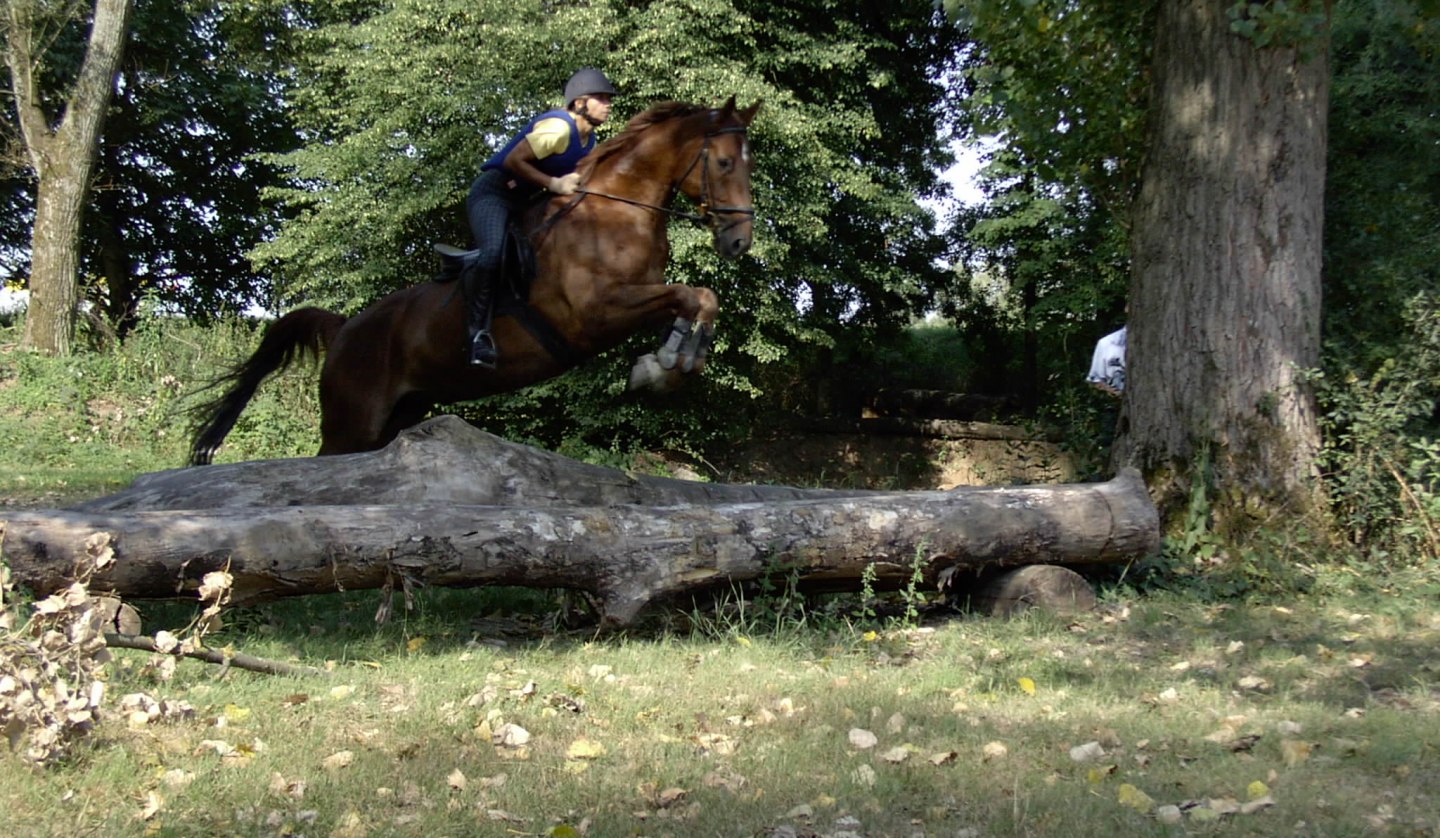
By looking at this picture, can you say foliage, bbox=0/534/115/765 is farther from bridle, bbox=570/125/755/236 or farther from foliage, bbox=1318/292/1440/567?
foliage, bbox=1318/292/1440/567

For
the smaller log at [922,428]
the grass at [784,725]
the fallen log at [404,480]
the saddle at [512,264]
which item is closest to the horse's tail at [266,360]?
the saddle at [512,264]

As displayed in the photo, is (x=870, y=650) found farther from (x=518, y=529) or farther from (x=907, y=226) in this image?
(x=907, y=226)

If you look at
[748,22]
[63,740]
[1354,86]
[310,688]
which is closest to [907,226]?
[748,22]

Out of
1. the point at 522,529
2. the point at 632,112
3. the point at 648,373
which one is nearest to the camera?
the point at 522,529

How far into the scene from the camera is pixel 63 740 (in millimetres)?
3881

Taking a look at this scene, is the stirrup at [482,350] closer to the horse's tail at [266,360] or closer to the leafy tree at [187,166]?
the horse's tail at [266,360]

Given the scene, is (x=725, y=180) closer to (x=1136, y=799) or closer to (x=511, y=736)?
(x=511, y=736)

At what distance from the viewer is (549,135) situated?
7.64m

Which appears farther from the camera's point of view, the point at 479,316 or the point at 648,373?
the point at 479,316

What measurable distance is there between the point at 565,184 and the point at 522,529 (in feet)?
9.51

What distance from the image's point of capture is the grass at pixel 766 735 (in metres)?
3.66

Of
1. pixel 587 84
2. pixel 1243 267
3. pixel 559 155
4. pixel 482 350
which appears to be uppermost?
pixel 587 84

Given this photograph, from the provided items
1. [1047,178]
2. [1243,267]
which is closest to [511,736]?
[1243,267]

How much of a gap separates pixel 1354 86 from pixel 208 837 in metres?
11.3
